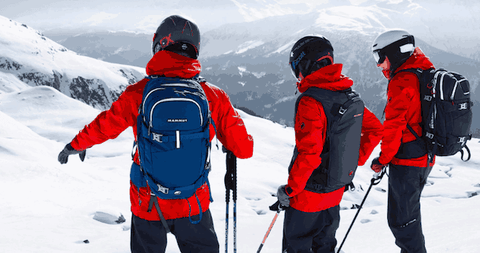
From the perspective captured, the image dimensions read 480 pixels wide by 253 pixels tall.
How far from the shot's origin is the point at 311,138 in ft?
9.36

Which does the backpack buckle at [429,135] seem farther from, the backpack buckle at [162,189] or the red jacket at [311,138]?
the backpack buckle at [162,189]

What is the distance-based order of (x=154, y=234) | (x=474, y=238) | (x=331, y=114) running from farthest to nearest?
(x=474, y=238), (x=331, y=114), (x=154, y=234)

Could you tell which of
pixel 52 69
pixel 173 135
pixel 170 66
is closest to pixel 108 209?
pixel 173 135

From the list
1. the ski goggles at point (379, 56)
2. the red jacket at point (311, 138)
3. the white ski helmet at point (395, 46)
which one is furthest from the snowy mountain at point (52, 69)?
the red jacket at point (311, 138)

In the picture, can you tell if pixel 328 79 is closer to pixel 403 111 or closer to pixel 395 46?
pixel 403 111

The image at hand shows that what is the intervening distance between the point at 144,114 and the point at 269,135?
19983 mm

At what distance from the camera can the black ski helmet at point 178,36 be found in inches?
111

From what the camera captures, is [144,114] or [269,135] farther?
[269,135]

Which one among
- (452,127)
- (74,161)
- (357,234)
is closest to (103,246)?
(357,234)

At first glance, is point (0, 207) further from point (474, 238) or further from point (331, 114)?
point (474, 238)

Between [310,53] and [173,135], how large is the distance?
159 centimetres

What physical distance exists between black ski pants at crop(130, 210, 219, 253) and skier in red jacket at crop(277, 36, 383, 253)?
84 cm

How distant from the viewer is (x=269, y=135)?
2231 centimetres

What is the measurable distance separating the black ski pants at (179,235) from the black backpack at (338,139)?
111cm
